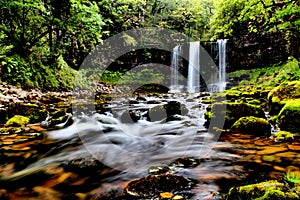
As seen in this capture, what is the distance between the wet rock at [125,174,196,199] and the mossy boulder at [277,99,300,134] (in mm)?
3034

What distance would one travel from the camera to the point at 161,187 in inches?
87.9

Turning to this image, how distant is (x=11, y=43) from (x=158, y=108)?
6.73m

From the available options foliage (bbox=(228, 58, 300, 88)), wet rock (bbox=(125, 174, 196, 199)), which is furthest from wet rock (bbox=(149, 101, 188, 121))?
foliage (bbox=(228, 58, 300, 88))

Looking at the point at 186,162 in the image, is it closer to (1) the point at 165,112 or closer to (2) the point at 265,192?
(2) the point at 265,192

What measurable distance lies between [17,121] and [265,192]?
5549 mm

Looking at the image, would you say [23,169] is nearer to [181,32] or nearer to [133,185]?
[133,185]

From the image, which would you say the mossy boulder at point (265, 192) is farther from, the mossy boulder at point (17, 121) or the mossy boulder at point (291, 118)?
the mossy boulder at point (17, 121)

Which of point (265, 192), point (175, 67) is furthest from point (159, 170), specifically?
point (175, 67)

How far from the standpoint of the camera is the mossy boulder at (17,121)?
5470 millimetres

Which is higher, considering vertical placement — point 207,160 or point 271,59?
point 271,59

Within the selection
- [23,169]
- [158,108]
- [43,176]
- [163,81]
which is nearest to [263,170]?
[43,176]

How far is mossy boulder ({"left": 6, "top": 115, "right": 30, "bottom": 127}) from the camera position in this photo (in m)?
5.47

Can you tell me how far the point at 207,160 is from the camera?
324cm

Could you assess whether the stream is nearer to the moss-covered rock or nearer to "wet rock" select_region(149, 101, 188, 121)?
the moss-covered rock
